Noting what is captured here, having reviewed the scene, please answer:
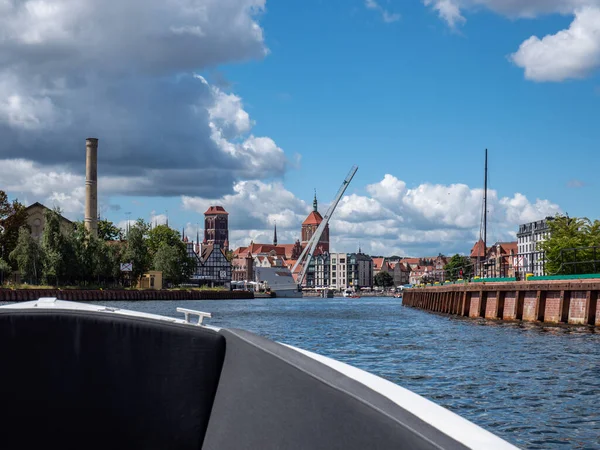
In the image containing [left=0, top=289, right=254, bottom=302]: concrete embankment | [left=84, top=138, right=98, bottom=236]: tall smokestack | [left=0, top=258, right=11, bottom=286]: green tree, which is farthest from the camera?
[left=84, top=138, right=98, bottom=236]: tall smokestack

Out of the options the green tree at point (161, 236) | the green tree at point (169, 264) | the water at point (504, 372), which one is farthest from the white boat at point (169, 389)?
the green tree at point (161, 236)

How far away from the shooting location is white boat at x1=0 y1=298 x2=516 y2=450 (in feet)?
8.33

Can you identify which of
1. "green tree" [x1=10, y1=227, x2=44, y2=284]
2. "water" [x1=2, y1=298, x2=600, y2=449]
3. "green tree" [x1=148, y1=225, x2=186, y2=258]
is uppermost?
"green tree" [x1=148, y1=225, x2=186, y2=258]

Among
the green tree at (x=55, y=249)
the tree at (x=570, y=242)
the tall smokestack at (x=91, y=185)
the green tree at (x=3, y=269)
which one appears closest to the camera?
the tree at (x=570, y=242)

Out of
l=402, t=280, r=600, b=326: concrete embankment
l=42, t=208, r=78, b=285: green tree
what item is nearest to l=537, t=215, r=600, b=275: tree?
l=402, t=280, r=600, b=326: concrete embankment

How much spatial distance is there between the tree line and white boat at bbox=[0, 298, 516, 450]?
7500 centimetres

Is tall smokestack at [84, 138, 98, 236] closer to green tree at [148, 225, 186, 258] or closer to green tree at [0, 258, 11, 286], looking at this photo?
green tree at [0, 258, 11, 286]

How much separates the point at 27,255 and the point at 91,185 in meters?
23.0

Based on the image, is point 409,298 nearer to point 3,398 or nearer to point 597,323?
point 597,323

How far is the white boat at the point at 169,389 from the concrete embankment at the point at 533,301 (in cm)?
2585

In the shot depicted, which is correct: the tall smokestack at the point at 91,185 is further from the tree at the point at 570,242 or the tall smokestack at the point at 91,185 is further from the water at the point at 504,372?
the water at the point at 504,372

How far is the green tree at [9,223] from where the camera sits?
85.2 meters

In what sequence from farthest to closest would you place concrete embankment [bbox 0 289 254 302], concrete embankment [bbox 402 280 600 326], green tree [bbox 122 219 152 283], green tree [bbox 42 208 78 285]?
1. green tree [bbox 122 219 152 283]
2. green tree [bbox 42 208 78 285]
3. concrete embankment [bbox 0 289 254 302]
4. concrete embankment [bbox 402 280 600 326]

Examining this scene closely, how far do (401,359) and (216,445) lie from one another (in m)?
16.0
